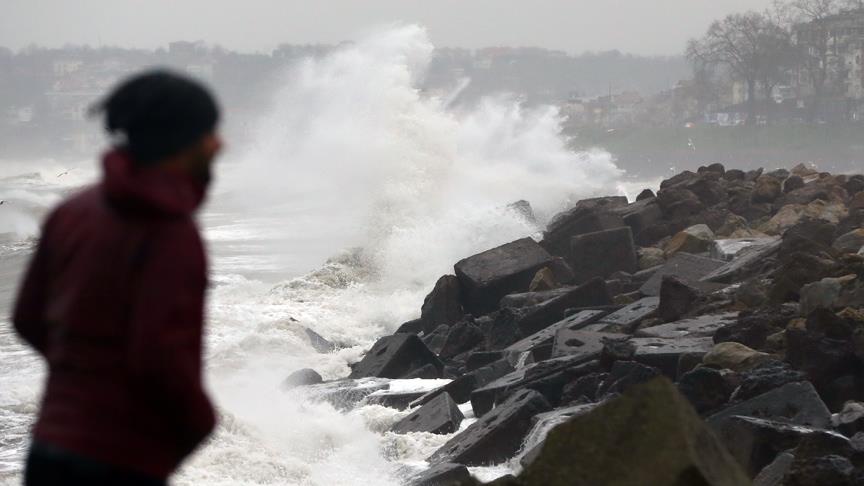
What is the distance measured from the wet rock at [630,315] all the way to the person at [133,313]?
953 cm

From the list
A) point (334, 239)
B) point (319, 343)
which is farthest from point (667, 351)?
point (334, 239)

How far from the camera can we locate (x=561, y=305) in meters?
13.8

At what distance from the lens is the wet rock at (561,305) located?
1363 cm

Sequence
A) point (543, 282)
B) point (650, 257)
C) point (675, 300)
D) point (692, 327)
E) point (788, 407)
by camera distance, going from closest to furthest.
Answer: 1. point (788, 407)
2. point (692, 327)
3. point (675, 300)
4. point (543, 282)
5. point (650, 257)

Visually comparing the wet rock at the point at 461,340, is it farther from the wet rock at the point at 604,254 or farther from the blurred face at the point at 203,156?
the blurred face at the point at 203,156

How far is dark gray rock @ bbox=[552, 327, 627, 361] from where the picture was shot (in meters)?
10.6

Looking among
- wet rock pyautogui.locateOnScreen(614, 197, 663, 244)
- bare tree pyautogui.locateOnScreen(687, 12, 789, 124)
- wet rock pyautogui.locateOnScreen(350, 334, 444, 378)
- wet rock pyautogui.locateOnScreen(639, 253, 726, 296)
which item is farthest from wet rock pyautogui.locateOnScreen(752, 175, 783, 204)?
bare tree pyautogui.locateOnScreen(687, 12, 789, 124)

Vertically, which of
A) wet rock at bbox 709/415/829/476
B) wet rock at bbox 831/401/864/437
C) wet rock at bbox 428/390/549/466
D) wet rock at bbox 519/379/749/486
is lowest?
wet rock at bbox 428/390/549/466

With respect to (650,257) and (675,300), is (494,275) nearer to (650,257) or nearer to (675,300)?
(650,257)

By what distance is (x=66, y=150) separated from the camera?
342 feet

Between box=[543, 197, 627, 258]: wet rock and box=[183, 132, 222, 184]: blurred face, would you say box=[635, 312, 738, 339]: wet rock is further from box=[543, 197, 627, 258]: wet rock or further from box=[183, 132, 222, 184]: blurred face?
box=[183, 132, 222, 184]: blurred face

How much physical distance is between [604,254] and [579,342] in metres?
5.63

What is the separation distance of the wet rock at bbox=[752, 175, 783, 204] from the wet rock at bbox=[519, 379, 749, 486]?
17618 millimetres

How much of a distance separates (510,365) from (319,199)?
2523 cm
